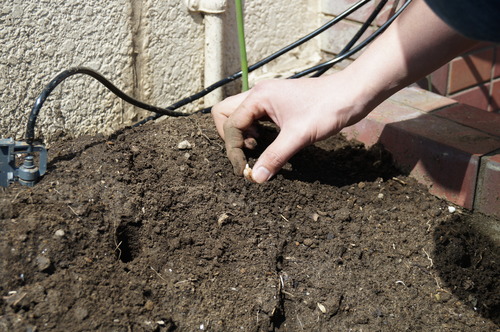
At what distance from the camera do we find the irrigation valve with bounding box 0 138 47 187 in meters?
1.50

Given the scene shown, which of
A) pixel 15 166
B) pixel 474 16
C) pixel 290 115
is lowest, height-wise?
pixel 15 166

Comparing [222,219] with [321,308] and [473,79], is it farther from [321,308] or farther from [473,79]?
[473,79]

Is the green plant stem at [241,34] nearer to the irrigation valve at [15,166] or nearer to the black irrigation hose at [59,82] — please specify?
the black irrigation hose at [59,82]

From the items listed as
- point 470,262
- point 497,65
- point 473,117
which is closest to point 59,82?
point 470,262

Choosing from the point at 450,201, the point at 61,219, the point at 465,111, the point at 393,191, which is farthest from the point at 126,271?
the point at 465,111

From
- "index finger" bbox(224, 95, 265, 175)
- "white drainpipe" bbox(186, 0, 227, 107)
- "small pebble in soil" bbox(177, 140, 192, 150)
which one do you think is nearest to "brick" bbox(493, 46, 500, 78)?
"white drainpipe" bbox(186, 0, 227, 107)

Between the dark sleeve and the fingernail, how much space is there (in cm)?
77

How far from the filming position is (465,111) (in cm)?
206

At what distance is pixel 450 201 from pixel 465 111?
0.43 meters

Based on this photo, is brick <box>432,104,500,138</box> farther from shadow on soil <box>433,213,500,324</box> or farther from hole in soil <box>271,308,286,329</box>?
hole in soil <box>271,308,286,329</box>

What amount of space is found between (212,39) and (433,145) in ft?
2.87

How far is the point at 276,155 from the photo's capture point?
1612 mm

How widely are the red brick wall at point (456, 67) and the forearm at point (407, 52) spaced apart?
2.85 feet

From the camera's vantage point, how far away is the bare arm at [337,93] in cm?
135
